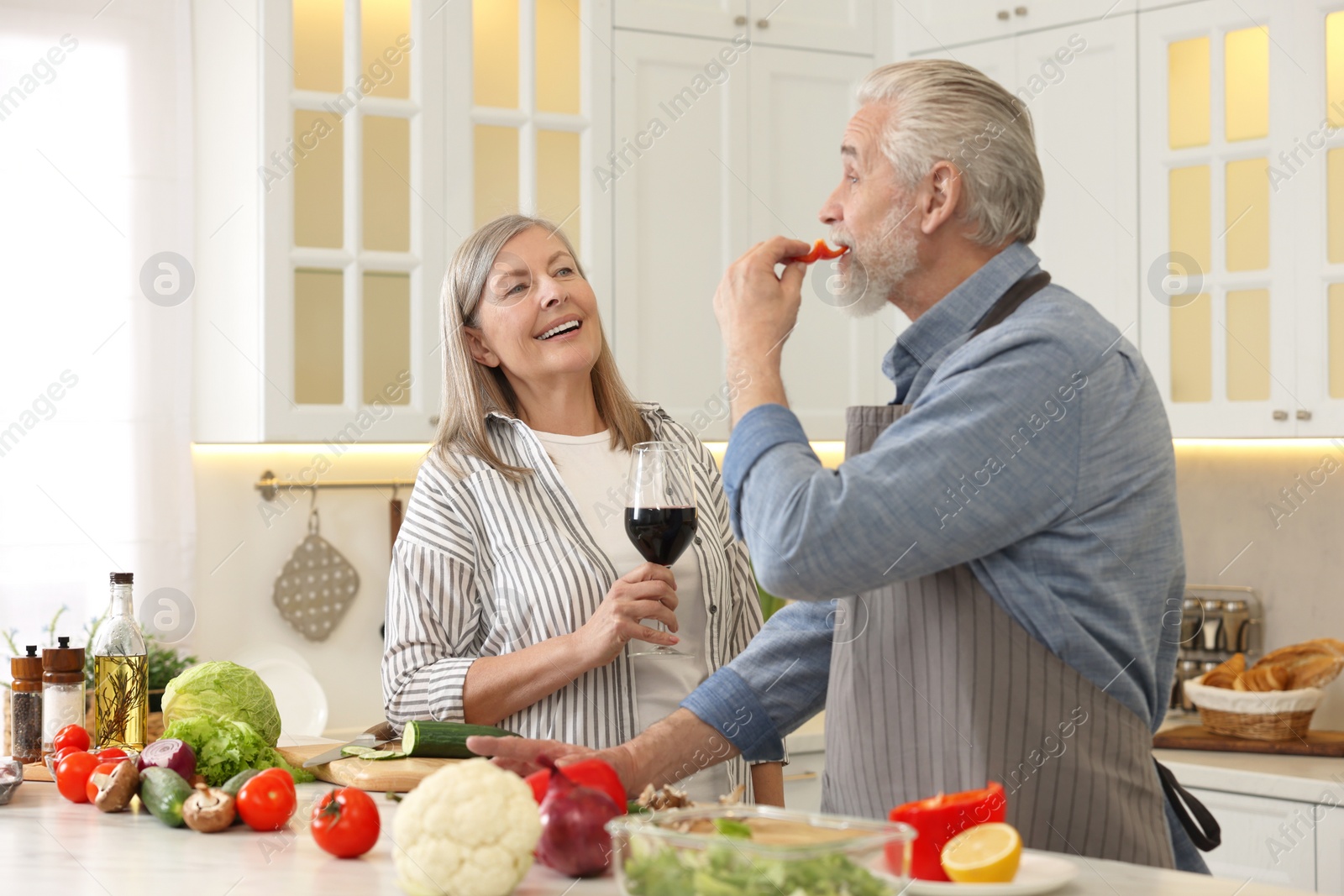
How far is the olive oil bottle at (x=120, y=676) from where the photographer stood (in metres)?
1.76

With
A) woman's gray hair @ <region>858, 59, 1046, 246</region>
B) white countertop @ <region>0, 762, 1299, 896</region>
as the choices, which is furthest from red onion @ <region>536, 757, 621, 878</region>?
woman's gray hair @ <region>858, 59, 1046, 246</region>

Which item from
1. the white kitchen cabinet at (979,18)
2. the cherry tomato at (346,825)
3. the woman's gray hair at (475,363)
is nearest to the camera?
the cherry tomato at (346,825)

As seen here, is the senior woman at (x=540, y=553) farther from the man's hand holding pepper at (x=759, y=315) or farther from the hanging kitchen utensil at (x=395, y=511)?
the hanging kitchen utensil at (x=395, y=511)

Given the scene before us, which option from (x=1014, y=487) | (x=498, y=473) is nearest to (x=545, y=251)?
(x=498, y=473)

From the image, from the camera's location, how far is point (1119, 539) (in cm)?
131

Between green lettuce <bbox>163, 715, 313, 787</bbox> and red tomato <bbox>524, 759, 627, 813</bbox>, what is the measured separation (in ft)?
1.56

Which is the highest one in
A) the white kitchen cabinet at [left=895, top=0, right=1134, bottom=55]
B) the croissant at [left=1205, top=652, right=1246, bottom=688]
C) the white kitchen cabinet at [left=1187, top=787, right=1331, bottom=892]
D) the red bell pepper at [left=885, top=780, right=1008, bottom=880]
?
the white kitchen cabinet at [left=895, top=0, right=1134, bottom=55]

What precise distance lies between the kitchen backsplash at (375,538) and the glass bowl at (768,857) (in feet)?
8.36

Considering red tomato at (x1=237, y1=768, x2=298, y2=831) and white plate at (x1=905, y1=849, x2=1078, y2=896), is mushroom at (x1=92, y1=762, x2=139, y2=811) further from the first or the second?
white plate at (x1=905, y1=849, x2=1078, y2=896)

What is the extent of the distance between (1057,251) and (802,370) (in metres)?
0.72

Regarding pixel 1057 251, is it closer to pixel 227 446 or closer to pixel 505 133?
pixel 505 133

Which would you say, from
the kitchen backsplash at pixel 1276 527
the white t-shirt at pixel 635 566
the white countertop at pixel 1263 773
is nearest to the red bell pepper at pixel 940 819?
the white t-shirt at pixel 635 566

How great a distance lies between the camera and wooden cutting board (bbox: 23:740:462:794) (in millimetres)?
1514

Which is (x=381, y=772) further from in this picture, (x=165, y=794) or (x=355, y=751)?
(x=165, y=794)
